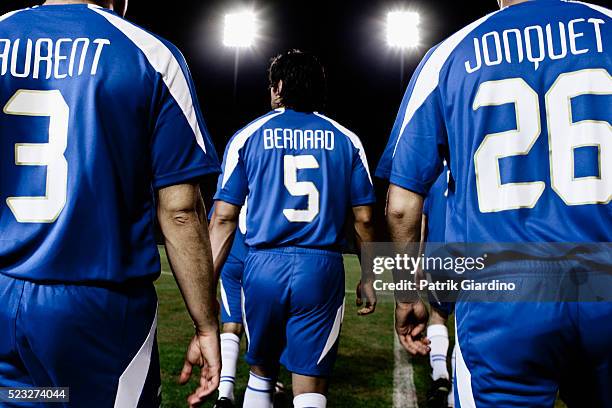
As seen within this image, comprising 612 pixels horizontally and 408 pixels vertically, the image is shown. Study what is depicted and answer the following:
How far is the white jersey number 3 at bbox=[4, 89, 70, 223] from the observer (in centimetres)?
152

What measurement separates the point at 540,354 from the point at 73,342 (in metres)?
1.15

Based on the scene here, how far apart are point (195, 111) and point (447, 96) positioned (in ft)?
2.43

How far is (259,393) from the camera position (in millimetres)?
3223

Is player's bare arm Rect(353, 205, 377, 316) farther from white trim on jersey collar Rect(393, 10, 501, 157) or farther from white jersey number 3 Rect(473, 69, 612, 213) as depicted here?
white jersey number 3 Rect(473, 69, 612, 213)

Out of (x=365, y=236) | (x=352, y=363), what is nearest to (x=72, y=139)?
(x=365, y=236)

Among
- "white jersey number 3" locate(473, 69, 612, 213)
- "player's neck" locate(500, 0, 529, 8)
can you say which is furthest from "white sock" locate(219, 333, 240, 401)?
"player's neck" locate(500, 0, 529, 8)

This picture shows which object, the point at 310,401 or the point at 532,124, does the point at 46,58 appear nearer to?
the point at 532,124

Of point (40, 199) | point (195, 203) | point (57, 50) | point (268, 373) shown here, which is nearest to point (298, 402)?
point (268, 373)

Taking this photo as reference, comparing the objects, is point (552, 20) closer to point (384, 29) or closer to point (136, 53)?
point (136, 53)

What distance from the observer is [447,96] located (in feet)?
5.83

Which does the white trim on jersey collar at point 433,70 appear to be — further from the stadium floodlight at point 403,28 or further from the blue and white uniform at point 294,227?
the stadium floodlight at point 403,28

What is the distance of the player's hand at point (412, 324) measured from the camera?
203 centimetres

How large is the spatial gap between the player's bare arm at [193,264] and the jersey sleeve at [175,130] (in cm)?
5

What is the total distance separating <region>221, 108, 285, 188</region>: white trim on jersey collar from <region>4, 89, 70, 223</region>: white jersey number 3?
5.97 feet
